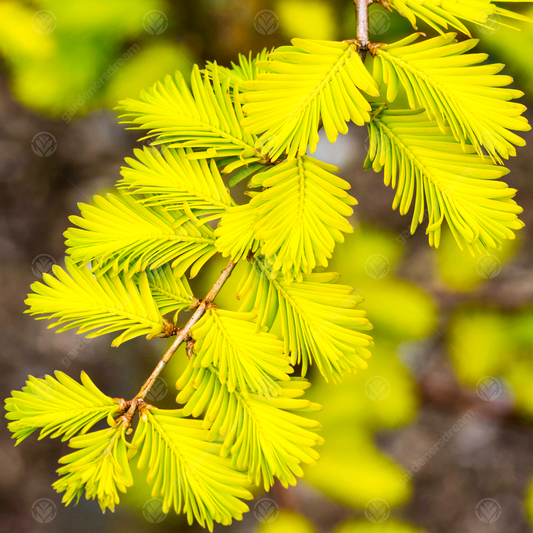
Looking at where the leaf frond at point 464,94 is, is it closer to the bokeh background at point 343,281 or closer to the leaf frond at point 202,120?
the leaf frond at point 202,120

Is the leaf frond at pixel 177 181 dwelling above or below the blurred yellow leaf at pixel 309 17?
below

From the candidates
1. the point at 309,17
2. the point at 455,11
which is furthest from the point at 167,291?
the point at 309,17

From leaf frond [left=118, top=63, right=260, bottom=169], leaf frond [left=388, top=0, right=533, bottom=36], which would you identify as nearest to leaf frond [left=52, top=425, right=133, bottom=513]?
leaf frond [left=118, top=63, right=260, bottom=169]

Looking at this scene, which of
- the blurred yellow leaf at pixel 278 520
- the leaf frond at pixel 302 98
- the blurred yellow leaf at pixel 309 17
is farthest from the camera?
the blurred yellow leaf at pixel 278 520

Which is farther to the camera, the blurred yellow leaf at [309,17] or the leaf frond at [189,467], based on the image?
the blurred yellow leaf at [309,17]

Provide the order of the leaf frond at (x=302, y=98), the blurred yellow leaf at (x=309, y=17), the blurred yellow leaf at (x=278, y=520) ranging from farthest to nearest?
1. the blurred yellow leaf at (x=278, y=520)
2. the blurred yellow leaf at (x=309, y=17)
3. the leaf frond at (x=302, y=98)

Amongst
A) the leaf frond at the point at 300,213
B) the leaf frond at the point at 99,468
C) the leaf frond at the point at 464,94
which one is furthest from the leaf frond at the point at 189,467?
the leaf frond at the point at 464,94

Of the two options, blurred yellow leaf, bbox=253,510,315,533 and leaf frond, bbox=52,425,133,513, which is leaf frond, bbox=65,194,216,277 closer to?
leaf frond, bbox=52,425,133,513

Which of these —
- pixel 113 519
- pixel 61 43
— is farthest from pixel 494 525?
pixel 61 43
